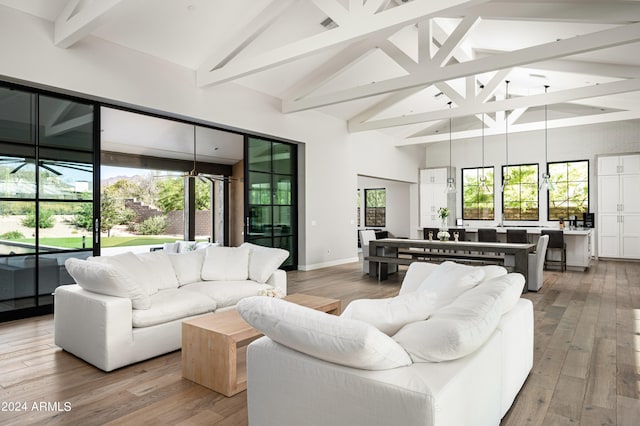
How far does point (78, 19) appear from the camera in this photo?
3883 millimetres

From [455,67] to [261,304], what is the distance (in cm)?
458

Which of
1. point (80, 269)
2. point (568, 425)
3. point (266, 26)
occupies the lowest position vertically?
point (568, 425)

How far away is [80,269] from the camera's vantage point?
3.09 meters

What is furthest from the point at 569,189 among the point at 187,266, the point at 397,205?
the point at 187,266

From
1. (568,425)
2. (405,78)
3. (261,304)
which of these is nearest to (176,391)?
(261,304)

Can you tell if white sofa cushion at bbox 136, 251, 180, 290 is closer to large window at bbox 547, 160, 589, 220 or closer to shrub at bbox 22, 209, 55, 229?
shrub at bbox 22, 209, 55, 229

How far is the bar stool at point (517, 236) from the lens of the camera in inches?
299

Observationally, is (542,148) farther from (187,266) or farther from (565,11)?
(187,266)

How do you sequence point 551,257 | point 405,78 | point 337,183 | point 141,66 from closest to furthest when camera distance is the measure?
point 141,66
point 405,78
point 551,257
point 337,183

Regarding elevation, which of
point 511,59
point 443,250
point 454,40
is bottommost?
point 443,250

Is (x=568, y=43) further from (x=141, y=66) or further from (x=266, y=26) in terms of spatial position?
(x=141, y=66)

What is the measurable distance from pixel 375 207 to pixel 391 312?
11951mm

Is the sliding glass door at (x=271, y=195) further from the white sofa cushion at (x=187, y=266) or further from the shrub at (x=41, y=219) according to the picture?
the shrub at (x=41, y=219)

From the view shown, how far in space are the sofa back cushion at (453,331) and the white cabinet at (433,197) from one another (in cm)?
1002
